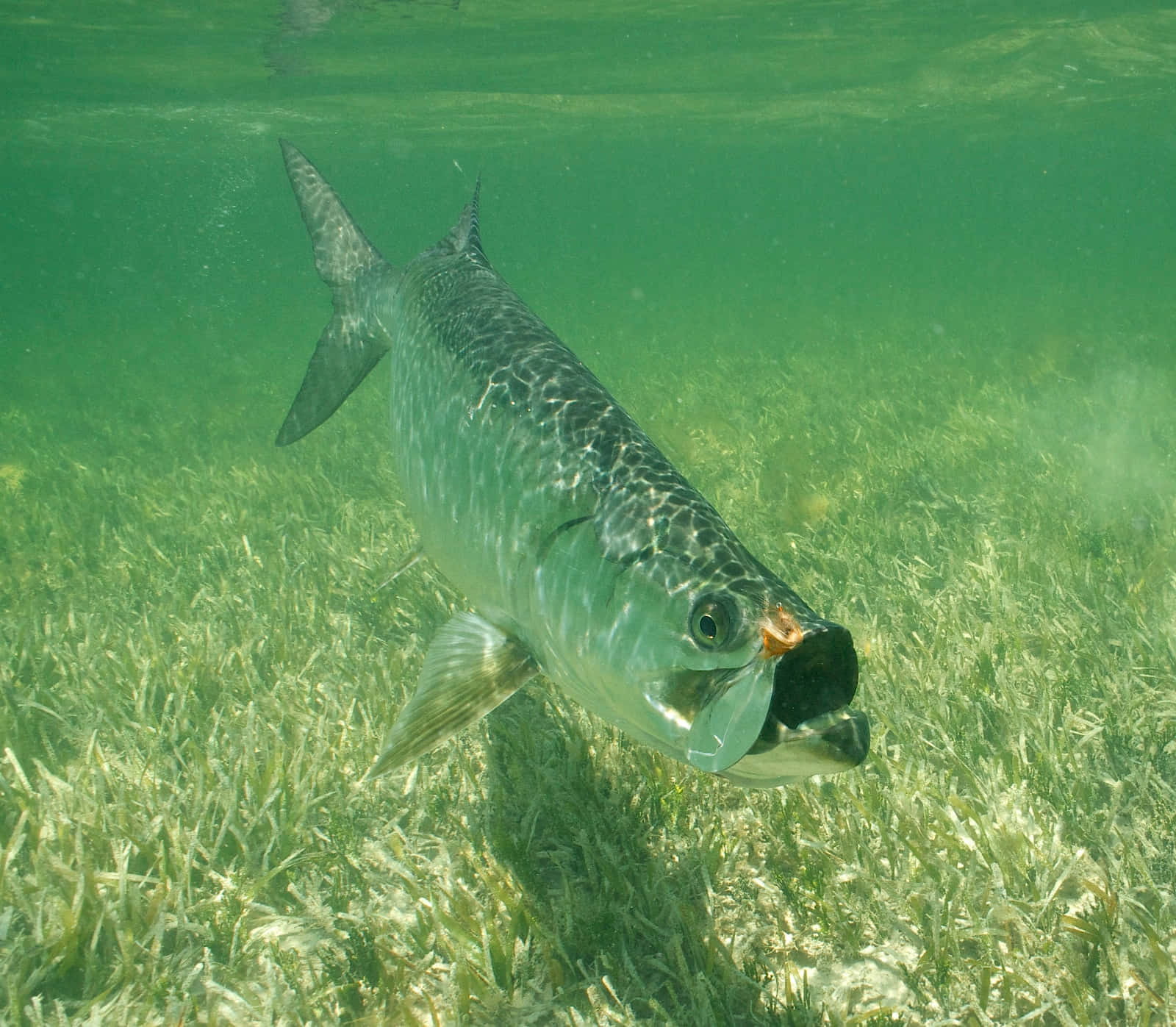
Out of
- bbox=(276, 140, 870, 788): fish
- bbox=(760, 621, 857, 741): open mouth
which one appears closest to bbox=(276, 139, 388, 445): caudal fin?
bbox=(276, 140, 870, 788): fish

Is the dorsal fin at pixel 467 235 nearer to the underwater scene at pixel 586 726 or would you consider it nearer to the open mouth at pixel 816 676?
the underwater scene at pixel 586 726

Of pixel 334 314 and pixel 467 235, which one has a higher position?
pixel 467 235

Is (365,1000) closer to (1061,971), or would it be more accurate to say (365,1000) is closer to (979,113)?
(1061,971)

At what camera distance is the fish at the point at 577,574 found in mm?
1790

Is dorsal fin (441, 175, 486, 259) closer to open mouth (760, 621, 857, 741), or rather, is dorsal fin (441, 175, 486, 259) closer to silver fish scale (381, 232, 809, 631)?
silver fish scale (381, 232, 809, 631)

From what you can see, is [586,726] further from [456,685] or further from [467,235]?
[467,235]

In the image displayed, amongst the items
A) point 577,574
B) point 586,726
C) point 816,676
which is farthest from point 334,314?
point 816,676

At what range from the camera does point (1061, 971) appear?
8.38 ft

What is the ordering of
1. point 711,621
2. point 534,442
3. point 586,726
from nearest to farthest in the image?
point 711,621
point 534,442
point 586,726

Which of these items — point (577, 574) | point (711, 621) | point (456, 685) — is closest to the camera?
point (711, 621)

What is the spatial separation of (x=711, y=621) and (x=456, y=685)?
1.10m

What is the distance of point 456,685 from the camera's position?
2.66m

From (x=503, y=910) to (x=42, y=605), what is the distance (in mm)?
5741

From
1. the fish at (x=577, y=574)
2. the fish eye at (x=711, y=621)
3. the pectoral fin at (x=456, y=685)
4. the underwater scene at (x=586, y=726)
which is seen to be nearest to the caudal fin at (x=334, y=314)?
the underwater scene at (x=586, y=726)
